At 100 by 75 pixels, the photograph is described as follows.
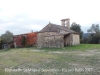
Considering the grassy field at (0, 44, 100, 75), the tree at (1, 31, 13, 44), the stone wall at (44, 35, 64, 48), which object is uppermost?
the tree at (1, 31, 13, 44)

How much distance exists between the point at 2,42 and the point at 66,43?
23.0 metres

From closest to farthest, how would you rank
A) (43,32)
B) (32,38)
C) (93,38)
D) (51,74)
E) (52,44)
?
(51,74) → (52,44) → (43,32) → (32,38) → (93,38)

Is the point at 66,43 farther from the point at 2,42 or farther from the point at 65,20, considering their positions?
the point at 2,42

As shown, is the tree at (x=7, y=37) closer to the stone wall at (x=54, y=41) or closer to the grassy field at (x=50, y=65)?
the stone wall at (x=54, y=41)

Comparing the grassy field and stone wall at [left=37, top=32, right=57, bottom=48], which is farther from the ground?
stone wall at [left=37, top=32, right=57, bottom=48]

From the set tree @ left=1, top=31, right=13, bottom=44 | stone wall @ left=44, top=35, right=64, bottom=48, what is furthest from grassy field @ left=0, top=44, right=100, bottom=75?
tree @ left=1, top=31, right=13, bottom=44

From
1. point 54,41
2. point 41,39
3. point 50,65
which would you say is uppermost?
point 41,39

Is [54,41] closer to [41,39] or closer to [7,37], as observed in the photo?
[41,39]

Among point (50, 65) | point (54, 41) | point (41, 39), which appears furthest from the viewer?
point (41, 39)

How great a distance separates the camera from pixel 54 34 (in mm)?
39969

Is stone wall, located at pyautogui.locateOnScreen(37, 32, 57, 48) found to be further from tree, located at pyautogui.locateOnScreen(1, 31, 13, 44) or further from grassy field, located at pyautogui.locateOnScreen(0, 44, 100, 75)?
grassy field, located at pyautogui.locateOnScreen(0, 44, 100, 75)

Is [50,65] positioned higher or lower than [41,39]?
lower

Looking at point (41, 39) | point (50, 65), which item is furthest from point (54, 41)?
point (50, 65)

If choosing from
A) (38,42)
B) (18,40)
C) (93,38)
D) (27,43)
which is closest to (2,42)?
(18,40)
